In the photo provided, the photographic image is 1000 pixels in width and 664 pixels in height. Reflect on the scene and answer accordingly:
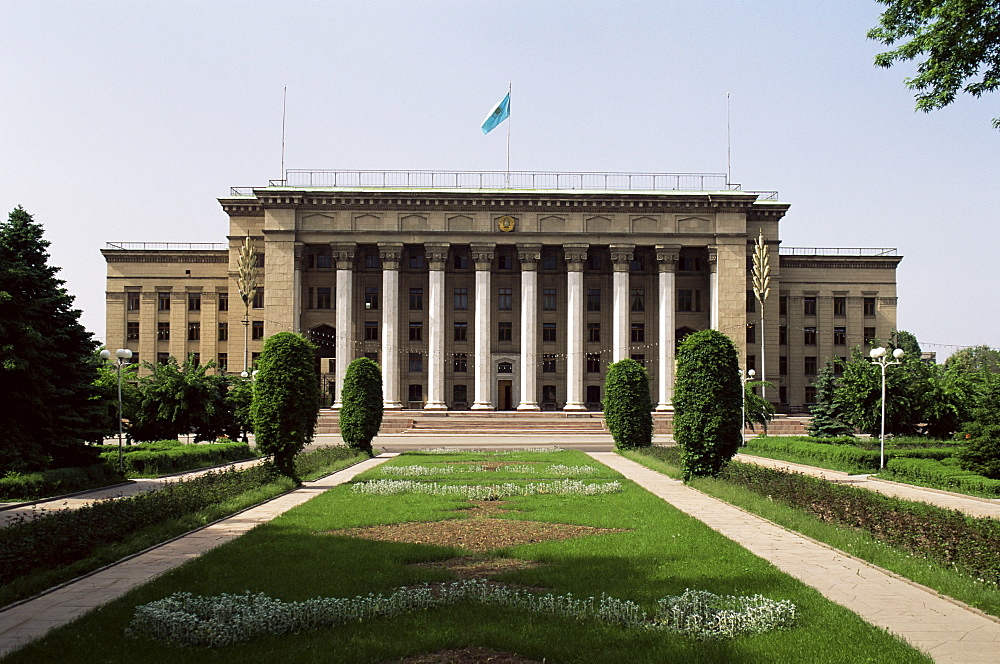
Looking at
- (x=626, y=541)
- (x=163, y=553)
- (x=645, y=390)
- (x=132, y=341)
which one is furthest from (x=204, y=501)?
A: (x=132, y=341)

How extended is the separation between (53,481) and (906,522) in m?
18.0

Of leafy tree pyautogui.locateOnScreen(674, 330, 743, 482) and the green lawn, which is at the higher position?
leafy tree pyautogui.locateOnScreen(674, 330, 743, 482)

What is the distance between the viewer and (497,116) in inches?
2506

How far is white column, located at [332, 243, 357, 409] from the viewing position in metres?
64.3

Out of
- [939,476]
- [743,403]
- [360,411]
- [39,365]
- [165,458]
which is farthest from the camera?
[360,411]

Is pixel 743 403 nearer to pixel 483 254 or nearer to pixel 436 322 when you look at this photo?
pixel 436 322

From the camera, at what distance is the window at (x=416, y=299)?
68.6m

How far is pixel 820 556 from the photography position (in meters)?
12.2

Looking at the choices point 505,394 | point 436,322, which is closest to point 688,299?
point 505,394

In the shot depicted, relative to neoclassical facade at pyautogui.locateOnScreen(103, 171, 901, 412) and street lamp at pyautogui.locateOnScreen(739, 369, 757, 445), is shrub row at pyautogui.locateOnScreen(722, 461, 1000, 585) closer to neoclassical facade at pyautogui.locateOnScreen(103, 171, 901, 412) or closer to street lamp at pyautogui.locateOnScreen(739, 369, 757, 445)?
street lamp at pyautogui.locateOnScreen(739, 369, 757, 445)

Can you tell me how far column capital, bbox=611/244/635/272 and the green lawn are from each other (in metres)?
49.5

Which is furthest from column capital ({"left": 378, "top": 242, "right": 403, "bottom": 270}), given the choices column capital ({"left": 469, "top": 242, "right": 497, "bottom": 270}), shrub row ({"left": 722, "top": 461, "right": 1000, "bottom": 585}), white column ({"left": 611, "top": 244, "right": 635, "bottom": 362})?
shrub row ({"left": 722, "top": 461, "right": 1000, "bottom": 585})

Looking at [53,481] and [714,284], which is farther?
[714,284]

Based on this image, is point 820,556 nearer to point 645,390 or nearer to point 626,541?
point 626,541
